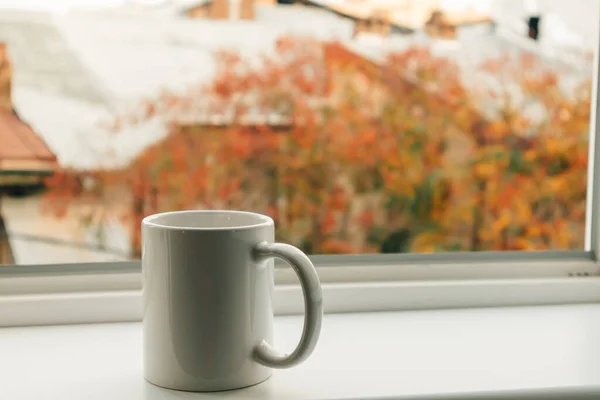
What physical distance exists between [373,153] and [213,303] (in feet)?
2.08

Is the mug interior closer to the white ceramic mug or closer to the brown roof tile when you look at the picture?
the white ceramic mug

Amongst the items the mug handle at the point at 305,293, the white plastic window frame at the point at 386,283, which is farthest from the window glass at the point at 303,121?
the mug handle at the point at 305,293

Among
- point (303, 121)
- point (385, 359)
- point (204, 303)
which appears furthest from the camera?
point (303, 121)

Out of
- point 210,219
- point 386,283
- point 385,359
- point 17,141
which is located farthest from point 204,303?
point 17,141

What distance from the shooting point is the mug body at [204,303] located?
1.92 ft

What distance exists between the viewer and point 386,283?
910mm

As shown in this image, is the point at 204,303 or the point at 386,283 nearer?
the point at 204,303

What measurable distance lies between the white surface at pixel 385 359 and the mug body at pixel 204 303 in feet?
0.07

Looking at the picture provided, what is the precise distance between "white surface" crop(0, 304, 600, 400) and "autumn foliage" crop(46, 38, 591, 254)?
27cm

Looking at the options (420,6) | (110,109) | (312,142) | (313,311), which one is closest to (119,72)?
(110,109)

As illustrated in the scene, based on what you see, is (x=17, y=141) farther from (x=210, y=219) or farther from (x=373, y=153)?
(x=373, y=153)

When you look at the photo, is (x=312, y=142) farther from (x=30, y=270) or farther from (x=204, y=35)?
(x=30, y=270)

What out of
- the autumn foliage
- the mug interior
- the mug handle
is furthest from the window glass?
the mug handle

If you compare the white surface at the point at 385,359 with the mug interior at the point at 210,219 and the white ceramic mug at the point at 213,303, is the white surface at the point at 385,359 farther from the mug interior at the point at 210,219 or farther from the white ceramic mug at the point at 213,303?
the mug interior at the point at 210,219
